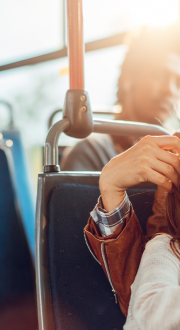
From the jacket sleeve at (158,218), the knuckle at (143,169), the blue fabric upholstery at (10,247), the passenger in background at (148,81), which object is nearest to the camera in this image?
the knuckle at (143,169)

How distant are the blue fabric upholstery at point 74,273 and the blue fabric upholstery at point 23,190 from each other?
0.43 meters

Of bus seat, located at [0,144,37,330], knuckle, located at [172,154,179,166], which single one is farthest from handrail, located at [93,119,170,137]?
bus seat, located at [0,144,37,330]

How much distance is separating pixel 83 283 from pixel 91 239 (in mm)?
84

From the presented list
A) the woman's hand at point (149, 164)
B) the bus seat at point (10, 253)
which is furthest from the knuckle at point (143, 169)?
the bus seat at point (10, 253)

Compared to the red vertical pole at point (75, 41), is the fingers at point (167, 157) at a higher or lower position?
lower

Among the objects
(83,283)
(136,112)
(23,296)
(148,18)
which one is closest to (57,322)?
(83,283)

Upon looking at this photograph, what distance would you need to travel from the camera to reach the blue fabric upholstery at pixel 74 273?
515 millimetres

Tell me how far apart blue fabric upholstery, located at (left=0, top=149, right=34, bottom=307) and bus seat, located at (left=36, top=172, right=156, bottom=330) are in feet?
1.34

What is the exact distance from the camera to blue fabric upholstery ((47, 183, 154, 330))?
0.51 metres

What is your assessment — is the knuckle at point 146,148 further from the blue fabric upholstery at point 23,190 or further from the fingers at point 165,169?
the blue fabric upholstery at point 23,190

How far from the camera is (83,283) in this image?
54cm

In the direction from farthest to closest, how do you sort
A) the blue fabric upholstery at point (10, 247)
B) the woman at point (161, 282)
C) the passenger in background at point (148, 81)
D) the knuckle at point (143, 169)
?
the passenger in background at point (148, 81) → the blue fabric upholstery at point (10, 247) → the knuckle at point (143, 169) → the woman at point (161, 282)

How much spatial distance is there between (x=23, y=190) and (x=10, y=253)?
27 centimetres

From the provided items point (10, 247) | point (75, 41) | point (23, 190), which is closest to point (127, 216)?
point (75, 41)
